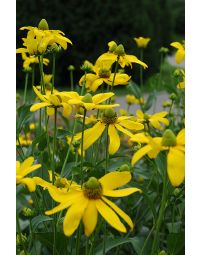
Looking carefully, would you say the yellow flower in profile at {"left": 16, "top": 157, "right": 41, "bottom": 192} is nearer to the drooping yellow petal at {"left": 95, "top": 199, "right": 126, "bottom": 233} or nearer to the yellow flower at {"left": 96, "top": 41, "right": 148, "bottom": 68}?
the drooping yellow petal at {"left": 95, "top": 199, "right": 126, "bottom": 233}

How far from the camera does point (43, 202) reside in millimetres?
1134

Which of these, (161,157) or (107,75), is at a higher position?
(107,75)

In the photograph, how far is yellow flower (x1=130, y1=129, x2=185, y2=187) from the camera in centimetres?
66

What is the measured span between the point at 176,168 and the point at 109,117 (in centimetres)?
29

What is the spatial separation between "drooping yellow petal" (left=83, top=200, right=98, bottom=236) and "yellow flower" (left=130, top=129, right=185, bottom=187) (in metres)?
0.08

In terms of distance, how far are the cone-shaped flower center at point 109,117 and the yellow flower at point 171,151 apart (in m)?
0.21

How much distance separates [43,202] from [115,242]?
182 mm

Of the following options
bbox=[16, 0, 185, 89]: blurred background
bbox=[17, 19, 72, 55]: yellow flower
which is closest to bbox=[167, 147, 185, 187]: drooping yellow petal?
bbox=[17, 19, 72, 55]: yellow flower

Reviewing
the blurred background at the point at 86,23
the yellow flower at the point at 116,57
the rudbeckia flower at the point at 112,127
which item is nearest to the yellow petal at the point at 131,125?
the rudbeckia flower at the point at 112,127

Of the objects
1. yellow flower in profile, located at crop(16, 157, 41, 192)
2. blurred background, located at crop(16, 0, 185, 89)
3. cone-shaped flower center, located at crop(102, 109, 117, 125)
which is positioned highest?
blurred background, located at crop(16, 0, 185, 89)
